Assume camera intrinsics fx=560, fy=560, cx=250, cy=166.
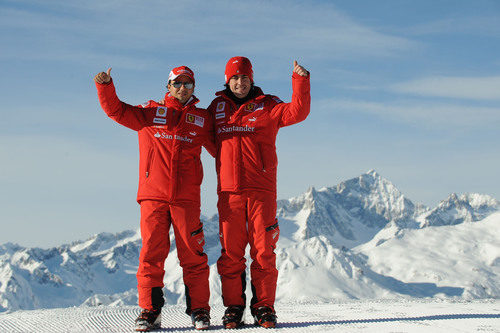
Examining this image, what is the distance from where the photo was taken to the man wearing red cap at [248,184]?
28.3 ft

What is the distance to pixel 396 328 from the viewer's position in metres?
7.78

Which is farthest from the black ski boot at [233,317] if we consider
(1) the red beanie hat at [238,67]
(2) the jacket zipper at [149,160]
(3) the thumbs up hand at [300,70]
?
(3) the thumbs up hand at [300,70]

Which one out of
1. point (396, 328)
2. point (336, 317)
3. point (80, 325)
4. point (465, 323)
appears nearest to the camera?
point (396, 328)

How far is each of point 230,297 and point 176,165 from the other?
2191 millimetres

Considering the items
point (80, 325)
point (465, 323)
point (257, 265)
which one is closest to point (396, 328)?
point (465, 323)

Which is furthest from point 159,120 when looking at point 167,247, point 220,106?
point 167,247

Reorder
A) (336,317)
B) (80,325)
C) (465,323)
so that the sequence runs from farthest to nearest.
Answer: (336,317)
(80,325)
(465,323)

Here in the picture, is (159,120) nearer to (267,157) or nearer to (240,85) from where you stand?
(240,85)

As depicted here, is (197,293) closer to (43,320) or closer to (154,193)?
(154,193)

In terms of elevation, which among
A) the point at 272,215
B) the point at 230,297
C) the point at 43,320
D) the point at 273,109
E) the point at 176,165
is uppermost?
the point at 273,109

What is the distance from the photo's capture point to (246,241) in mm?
8773

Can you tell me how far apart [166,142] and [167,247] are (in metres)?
1.62

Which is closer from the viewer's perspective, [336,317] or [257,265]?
[257,265]

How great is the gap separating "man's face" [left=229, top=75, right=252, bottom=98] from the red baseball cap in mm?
661
